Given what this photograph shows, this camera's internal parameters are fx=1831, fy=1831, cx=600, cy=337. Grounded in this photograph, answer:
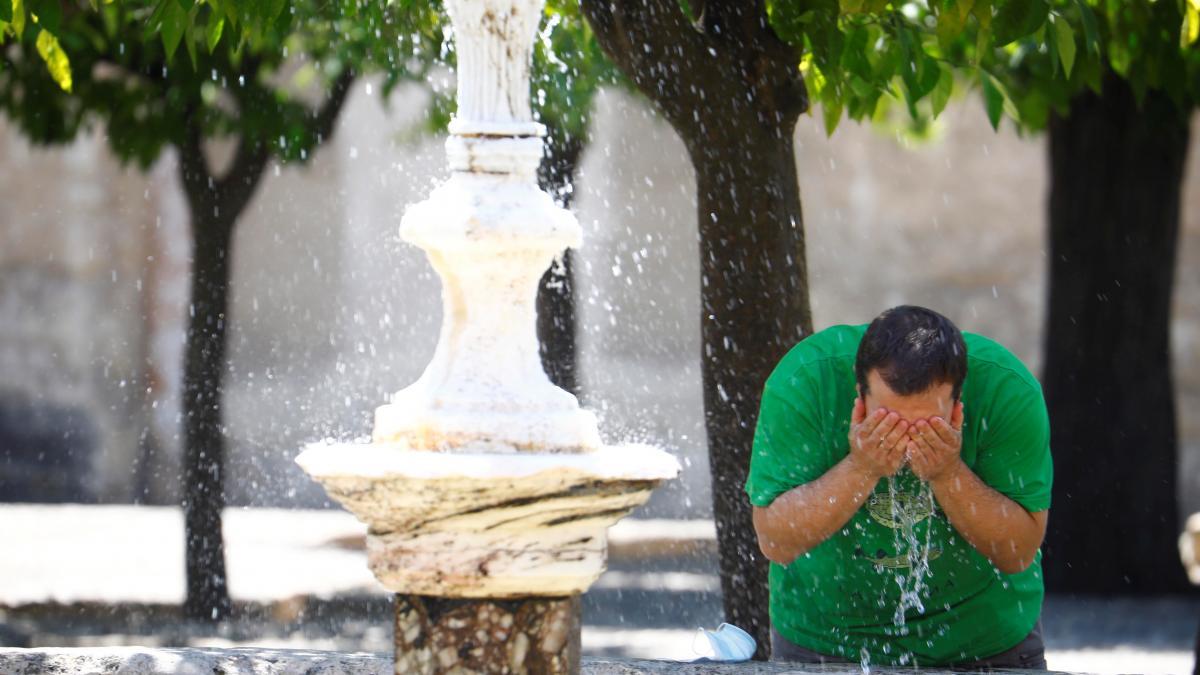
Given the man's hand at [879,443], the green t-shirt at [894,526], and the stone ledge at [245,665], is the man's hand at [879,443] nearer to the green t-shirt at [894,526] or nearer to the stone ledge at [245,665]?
the green t-shirt at [894,526]

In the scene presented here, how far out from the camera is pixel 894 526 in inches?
145

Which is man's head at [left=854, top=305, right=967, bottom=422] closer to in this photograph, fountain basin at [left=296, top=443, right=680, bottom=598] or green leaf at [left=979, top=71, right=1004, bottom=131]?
fountain basin at [left=296, top=443, right=680, bottom=598]

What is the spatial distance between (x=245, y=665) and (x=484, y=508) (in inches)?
39.9

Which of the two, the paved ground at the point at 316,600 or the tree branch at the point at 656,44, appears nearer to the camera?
the tree branch at the point at 656,44

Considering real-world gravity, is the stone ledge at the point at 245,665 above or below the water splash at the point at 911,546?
below

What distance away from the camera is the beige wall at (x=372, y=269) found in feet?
44.9

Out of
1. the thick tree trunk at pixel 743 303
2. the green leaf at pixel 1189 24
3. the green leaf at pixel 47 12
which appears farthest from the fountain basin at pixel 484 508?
the green leaf at pixel 1189 24

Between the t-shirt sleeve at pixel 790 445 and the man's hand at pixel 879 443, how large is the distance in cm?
19

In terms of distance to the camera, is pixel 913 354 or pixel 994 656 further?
pixel 994 656

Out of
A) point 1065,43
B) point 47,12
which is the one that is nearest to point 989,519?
point 1065,43

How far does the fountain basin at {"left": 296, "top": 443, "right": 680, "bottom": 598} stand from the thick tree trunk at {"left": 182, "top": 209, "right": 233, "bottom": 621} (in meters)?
5.66

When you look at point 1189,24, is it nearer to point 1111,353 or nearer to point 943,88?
point 943,88

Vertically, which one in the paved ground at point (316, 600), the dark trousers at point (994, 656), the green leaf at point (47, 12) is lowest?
the paved ground at point (316, 600)

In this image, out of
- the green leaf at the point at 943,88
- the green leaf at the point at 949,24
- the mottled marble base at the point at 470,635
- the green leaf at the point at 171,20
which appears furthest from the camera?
the green leaf at the point at 943,88
